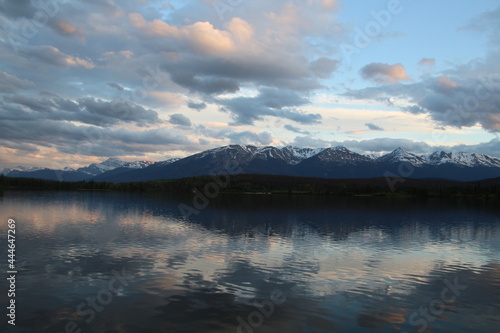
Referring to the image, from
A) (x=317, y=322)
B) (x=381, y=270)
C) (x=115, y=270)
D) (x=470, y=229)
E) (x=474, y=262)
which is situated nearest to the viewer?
(x=317, y=322)

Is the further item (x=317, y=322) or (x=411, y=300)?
(x=411, y=300)

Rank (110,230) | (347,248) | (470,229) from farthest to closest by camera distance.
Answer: (470,229) → (110,230) → (347,248)

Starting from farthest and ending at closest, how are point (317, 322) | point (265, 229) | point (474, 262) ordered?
point (265, 229) → point (474, 262) → point (317, 322)

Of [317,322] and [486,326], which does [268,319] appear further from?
[486,326]

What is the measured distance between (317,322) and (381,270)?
63.1 feet

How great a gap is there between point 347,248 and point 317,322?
31.6m

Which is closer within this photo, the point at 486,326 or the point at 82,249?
the point at 486,326

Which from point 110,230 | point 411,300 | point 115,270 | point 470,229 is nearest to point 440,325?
point 411,300

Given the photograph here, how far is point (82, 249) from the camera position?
159ft

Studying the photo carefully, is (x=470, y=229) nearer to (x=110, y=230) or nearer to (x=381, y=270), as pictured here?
(x=381, y=270)

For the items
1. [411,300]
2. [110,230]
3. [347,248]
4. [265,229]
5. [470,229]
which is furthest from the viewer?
[470,229]

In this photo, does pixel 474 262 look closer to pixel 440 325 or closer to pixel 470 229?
pixel 440 325

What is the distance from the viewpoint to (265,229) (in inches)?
2928

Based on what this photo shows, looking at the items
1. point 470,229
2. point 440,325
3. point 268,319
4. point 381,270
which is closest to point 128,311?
point 268,319
